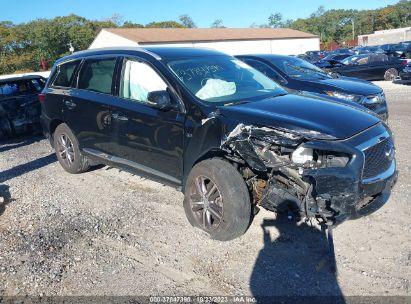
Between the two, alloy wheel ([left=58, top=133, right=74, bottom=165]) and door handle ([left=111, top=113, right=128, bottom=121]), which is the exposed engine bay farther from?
door handle ([left=111, top=113, right=128, bottom=121])

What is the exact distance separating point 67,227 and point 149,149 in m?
1.29

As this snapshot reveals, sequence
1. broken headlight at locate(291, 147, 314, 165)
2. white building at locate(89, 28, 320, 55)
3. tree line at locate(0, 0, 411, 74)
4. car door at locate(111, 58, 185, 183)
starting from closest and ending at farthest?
Result: broken headlight at locate(291, 147, 314, 165) < car door at locate(111, 58, 185, 183) < white building at locate(89, 28, 320, 55) < tree line at locate(0, 0, 411, 74)

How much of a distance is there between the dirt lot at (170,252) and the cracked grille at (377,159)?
2.25 feet

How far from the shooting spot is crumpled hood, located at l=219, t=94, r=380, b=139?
3752mm

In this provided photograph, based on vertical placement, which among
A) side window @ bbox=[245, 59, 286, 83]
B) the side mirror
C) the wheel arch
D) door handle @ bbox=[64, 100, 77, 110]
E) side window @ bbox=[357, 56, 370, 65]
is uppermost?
the side mirror

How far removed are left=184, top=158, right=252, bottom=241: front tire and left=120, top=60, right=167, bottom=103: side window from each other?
117 centimetres

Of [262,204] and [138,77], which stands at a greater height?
[138,77]

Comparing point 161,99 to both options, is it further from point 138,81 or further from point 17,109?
point 17,109

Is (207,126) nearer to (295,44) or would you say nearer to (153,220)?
(153,220)

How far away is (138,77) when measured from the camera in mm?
4945

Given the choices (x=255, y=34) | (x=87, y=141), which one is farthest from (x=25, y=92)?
(x=255, y=34)

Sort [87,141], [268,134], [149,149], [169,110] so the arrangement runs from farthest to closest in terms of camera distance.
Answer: [87,141] < [149,149] < [169,110] < [268,134]

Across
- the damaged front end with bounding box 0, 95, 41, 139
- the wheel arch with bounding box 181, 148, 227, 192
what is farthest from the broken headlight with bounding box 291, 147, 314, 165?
the damaged front end with bounding box 0, 95, 41, 139

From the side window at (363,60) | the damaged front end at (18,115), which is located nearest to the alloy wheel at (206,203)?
the damaged front end at (18,115)
